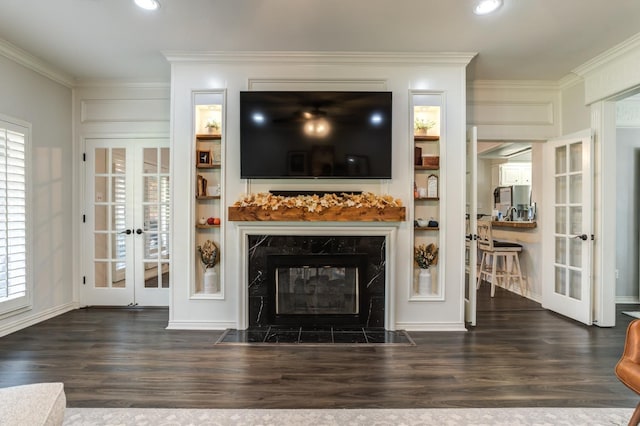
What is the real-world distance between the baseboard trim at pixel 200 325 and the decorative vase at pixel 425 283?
199cm

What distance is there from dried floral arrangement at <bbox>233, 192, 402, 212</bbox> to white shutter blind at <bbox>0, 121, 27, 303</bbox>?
225 centimetres

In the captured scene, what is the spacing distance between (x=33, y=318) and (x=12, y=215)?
45.1 inches

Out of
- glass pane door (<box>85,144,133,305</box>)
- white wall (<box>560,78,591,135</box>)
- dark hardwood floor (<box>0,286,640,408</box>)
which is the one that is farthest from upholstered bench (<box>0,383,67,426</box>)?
white wall (<box>560,78,591,135</box>)

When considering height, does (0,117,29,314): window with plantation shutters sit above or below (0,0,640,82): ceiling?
below

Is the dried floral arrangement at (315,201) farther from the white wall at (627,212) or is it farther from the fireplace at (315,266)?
the white wall at (627,212)

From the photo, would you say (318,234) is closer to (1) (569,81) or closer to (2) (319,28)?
(2) (319,28)

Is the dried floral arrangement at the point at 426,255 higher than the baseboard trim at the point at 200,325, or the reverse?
the dried floral arrangement at the point at 426,255

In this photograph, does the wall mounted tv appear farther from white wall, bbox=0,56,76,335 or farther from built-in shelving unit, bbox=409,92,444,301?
white wall, bbox=0,56,76,335

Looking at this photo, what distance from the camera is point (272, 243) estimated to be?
3.42 metres

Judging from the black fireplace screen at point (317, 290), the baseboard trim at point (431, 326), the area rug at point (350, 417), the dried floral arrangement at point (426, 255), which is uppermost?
the dried floral arrangement at point (426, 255)

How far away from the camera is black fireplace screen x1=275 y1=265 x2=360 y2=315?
3.46 m

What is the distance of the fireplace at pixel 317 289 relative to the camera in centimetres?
343

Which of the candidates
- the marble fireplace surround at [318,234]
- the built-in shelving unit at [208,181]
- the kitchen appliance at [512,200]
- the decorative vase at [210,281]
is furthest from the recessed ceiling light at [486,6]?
the kitchen appliance at [512,200]

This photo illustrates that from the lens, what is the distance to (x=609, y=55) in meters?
3.40
